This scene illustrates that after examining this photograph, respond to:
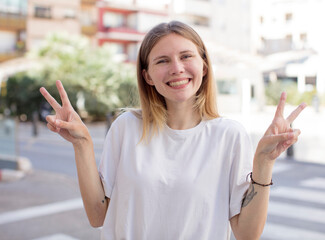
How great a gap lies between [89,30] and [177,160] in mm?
39608

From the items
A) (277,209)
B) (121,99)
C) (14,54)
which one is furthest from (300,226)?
(14,54)

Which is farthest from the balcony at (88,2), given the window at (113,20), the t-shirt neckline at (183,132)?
the t-shirt neckline at (183,132)

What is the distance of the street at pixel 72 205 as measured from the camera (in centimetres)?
546

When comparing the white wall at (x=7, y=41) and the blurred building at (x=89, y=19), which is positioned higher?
the blurred building at (x=89, y=19)

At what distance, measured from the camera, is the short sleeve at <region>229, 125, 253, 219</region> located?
1842mm

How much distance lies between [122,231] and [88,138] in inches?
15.5

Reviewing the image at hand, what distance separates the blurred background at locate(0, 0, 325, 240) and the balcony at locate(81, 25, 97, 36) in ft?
0.27

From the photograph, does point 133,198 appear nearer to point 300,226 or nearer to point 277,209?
point 300,226

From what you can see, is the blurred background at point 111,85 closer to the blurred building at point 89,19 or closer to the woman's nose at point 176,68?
the blurred building at point 89,19

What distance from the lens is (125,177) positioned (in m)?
1.85

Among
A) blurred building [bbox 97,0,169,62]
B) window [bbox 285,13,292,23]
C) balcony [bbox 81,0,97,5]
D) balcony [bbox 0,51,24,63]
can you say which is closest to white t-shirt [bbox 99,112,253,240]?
balcony [bbox 0,51,24,63]

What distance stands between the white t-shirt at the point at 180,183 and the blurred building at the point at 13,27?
119 ft

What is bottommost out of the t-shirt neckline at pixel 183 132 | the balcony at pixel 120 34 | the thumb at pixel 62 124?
the balcony at pixel 120 34

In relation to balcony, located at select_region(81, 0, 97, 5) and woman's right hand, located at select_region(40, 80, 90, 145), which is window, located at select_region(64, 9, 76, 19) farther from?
woman's right hand, located at select_region(40, 80, 90, 145)
